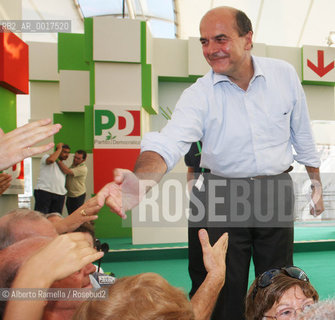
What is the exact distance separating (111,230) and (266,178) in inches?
160

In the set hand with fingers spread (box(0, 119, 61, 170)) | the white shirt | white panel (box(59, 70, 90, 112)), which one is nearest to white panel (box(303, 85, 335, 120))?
white panel (box(59, 70, 90, 112))

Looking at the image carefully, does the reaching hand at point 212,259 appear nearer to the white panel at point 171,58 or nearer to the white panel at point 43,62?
the white panel at point 171,58

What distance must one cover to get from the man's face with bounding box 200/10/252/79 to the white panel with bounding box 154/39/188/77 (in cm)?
406

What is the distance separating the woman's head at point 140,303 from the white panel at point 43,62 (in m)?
5.98

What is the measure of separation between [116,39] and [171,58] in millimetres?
1225

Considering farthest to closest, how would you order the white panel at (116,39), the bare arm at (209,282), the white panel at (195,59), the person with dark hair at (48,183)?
the white panel at (195,59), the person with dark hair at (48,183), the white panel at (116,39), the bare arm at (209,282)

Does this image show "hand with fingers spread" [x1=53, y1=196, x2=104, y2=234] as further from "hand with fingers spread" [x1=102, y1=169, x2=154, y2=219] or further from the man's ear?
the man's ear

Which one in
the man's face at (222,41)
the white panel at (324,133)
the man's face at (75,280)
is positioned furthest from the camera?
the white panel at (324,133)

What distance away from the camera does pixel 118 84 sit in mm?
4496

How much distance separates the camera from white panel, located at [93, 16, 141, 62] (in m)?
4.39

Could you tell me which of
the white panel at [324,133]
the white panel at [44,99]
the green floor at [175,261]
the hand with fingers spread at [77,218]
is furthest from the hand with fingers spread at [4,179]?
the white panel at [324,133]

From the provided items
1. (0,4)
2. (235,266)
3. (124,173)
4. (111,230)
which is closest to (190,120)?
(124,173)

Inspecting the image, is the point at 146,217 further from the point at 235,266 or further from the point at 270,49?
the point at 270,49

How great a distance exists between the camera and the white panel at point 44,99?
6203mm
